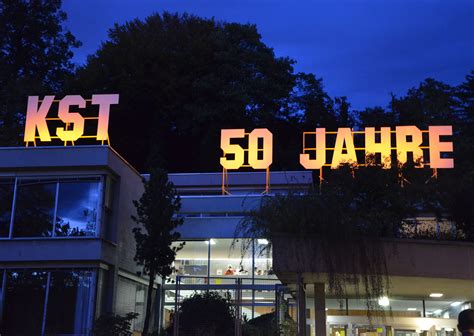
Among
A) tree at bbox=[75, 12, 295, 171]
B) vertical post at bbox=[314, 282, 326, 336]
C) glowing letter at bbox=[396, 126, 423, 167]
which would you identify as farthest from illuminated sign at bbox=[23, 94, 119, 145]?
tree at bbox=[75, 12, 295, 171]

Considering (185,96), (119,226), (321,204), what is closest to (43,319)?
(119,226)

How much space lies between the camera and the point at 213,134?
1510 inches

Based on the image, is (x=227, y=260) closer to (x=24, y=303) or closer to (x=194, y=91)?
(x=24, y=303)

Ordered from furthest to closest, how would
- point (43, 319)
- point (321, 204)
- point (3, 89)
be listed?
point (3, 89) < point (43, 319) < point (321, 204)

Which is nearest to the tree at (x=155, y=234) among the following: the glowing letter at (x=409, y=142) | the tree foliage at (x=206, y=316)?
the tree foliage at (x=206, y=316)

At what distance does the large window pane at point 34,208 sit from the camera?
16.2m

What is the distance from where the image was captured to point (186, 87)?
1575 inches

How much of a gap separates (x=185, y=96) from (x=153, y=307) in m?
22.4

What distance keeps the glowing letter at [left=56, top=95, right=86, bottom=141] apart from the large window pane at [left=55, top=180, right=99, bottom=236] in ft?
14.5

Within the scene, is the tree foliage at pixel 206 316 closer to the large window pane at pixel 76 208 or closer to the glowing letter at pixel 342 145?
the large window pane at pixel 76 208

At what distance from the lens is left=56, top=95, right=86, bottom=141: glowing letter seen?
2062 cm

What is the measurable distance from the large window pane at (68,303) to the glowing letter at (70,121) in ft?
20.2

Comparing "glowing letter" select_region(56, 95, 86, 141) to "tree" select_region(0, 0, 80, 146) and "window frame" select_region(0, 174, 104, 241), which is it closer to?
"window frame" select_region(0, 174, 104, 241)

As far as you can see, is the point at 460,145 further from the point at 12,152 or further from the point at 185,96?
the point at 12,152
